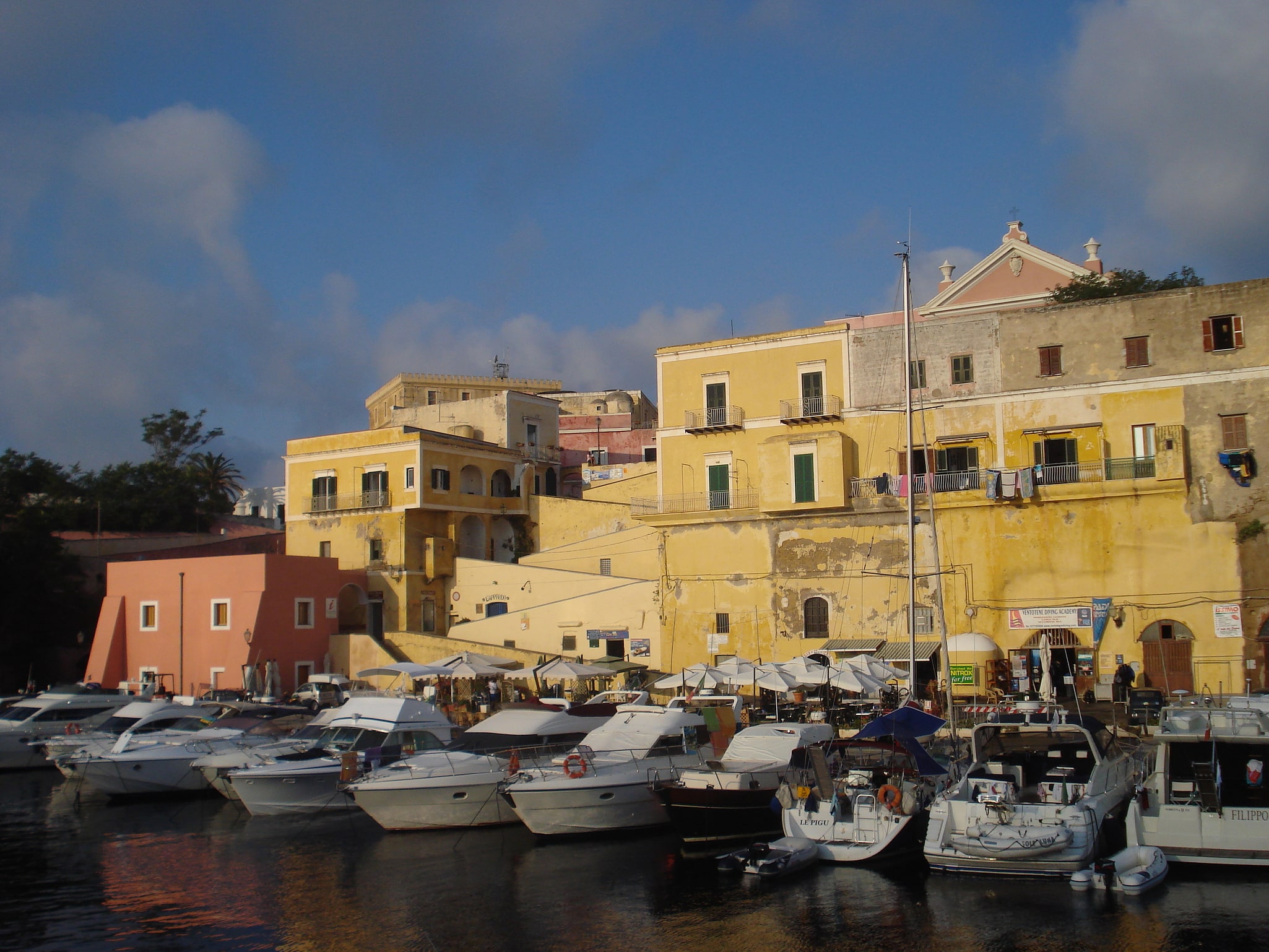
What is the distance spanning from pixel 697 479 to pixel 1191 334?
Answer: 1602 centimetres

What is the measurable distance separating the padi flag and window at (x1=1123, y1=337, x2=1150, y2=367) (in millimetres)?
6997

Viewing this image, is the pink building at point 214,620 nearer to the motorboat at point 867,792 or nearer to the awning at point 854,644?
the awning at point 854,644

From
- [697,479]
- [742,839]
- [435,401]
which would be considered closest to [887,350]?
[697,479]

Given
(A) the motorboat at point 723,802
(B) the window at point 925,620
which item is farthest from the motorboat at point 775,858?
(B) the window at point 925,620

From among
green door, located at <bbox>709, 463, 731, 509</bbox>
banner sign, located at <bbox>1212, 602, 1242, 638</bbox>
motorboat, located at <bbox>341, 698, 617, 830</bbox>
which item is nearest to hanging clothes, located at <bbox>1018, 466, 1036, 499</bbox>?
banner sign, located at <bbox>1212, 602, 1242, 638</bbox>

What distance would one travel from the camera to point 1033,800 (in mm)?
17062

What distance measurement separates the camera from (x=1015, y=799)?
55.3ft

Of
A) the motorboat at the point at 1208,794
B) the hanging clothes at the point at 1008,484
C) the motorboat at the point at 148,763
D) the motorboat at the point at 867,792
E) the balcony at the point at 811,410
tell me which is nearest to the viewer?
the motorboat at the point at 1208,794

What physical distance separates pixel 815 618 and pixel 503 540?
72.2ft

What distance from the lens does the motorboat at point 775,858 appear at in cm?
1717

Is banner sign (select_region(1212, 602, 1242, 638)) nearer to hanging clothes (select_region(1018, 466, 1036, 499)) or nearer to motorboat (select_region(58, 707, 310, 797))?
hanging clothes (select_region(1018, 466, 1036, 499))

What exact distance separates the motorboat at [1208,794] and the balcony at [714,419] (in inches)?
872

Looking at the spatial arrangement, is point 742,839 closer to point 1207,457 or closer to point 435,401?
point 1207,457

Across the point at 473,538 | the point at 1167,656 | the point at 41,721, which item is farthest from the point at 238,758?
the point at 473,538
